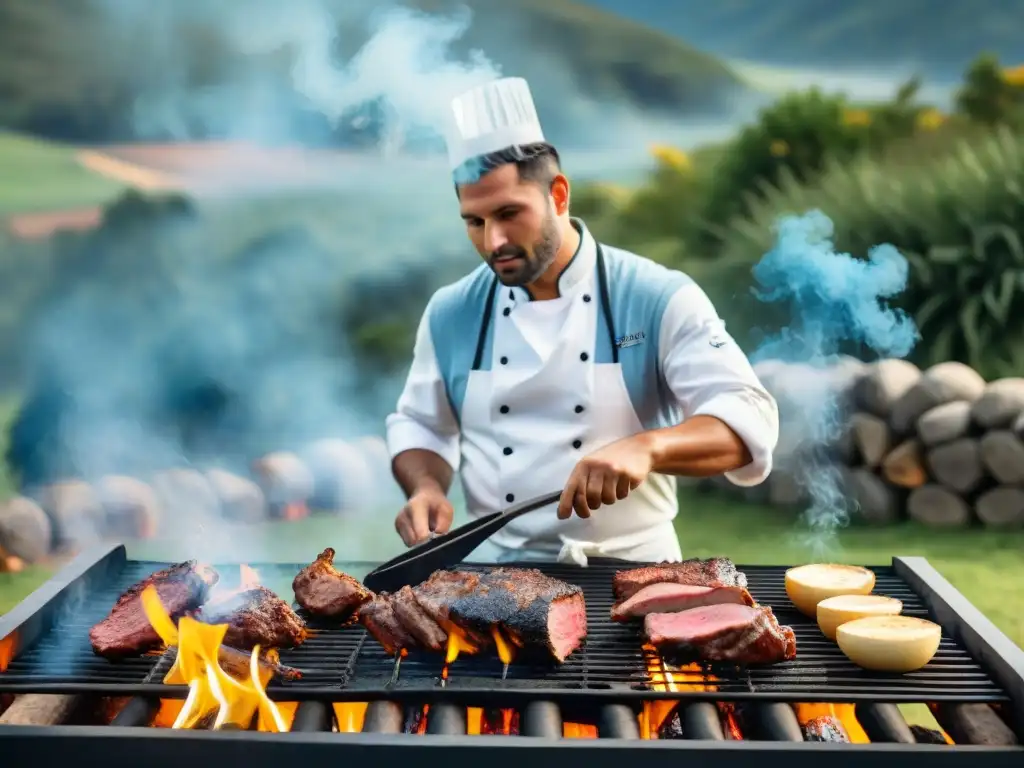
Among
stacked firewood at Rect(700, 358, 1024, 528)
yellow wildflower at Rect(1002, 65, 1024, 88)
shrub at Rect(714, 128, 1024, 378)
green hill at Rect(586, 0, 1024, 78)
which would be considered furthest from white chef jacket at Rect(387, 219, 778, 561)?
green hill at Rect(586, 0, 1024, 78)

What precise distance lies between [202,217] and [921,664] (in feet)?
25.9

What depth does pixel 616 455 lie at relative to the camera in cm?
325

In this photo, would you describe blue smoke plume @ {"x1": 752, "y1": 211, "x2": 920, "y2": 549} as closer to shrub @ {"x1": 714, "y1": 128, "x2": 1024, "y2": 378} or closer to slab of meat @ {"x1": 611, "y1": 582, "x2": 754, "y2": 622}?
shrub @ {"x1": 714, "y1": 128, "x2": 1024, "y2": 378}

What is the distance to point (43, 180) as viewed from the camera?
9.94 meters

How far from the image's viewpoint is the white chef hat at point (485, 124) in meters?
3.71

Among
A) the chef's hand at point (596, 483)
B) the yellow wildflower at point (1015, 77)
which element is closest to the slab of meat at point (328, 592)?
the chef's hand at point (596, 483)

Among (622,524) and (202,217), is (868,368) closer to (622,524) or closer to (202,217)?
(622,524)

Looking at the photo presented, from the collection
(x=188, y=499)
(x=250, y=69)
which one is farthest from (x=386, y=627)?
(x=250, y=69)

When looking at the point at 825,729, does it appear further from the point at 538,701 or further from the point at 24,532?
the point at 24,532

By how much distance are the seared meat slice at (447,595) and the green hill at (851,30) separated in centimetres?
1092

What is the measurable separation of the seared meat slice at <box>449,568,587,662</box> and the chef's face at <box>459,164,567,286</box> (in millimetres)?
1186

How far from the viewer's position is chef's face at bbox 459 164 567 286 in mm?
3648

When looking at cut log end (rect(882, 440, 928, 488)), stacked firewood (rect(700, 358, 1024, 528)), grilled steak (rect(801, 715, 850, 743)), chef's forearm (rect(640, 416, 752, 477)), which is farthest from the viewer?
cut log end (rect(882, 440, 928, 488))

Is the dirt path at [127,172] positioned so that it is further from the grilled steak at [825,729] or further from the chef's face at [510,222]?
the grilled steak at [825,729]
